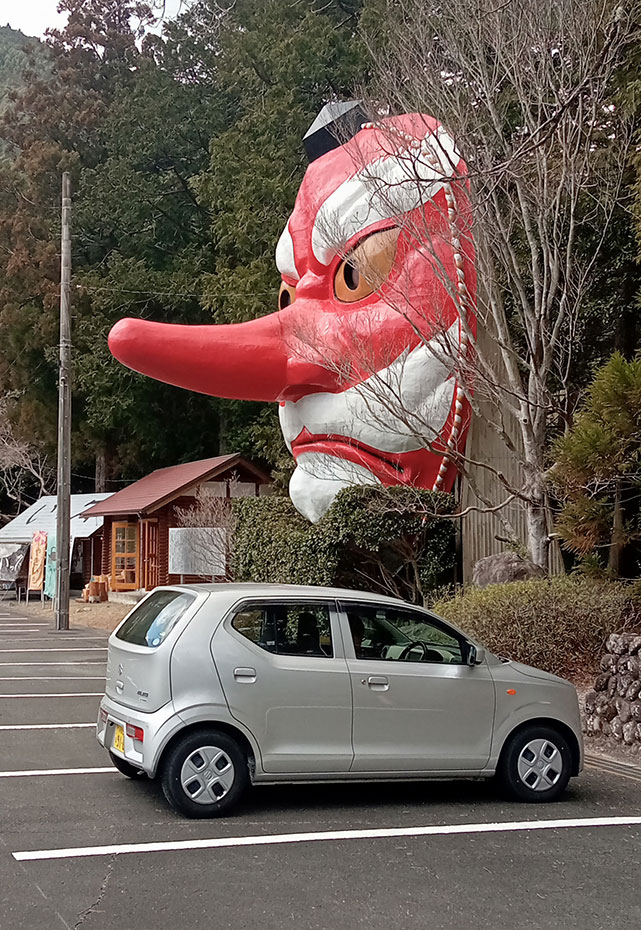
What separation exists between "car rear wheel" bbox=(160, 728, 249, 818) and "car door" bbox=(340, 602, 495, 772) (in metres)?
0.81

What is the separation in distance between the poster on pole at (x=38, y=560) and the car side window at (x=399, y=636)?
23.2 metres

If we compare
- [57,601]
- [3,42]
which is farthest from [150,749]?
[3,42]

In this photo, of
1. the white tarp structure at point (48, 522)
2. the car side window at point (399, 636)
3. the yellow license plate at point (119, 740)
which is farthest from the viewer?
the white tarp structure at point (48, 522)

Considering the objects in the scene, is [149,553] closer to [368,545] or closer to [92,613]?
[92,613]

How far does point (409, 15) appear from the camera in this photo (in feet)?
42.6

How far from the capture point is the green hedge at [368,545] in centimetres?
1520

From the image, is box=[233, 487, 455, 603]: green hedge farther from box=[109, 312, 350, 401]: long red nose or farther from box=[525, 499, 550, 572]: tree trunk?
box=[109, 312, 350, 401]: long red nose

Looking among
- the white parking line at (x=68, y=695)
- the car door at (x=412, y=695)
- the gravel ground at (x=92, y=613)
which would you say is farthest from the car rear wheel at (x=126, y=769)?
the gravel ground at (x=92, y=613)

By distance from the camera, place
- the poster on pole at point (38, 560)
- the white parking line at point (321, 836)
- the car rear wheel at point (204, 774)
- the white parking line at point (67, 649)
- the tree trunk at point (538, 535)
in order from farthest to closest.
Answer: the poster on pole at point (38, 560), the white parking line at point (67, 649), the tree trunk at point (538, 535), the car rear wheel at point (204, 774), the white parking line at point (321, 836)

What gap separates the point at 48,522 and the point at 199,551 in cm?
1389

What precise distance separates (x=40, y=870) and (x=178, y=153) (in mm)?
29028

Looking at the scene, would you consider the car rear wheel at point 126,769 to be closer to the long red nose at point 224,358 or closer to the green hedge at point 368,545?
the green hedge at point 368,545

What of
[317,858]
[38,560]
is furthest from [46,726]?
[38,560]

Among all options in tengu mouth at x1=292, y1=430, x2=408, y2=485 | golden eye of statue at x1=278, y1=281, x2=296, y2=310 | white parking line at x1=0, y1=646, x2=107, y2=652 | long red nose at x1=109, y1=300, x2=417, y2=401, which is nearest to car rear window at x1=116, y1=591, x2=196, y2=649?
long red nose at x1=109, y1=300, x2=417, y2=401
